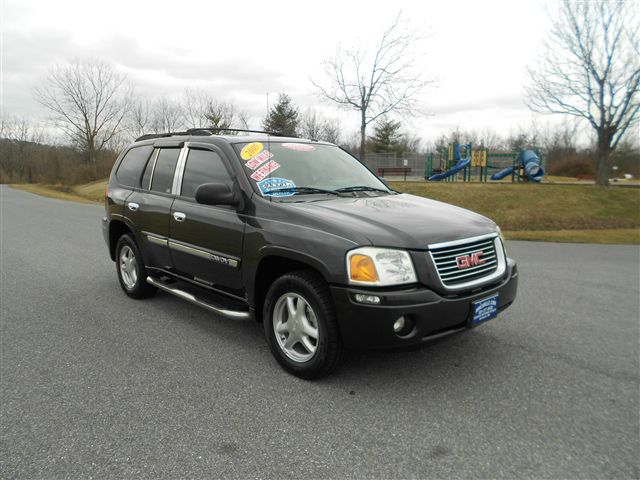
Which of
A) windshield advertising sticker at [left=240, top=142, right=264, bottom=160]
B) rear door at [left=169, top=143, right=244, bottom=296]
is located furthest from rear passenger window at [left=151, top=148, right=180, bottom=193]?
windshield advertising sticker at [left=240, top=142, right=264, bottom=160]

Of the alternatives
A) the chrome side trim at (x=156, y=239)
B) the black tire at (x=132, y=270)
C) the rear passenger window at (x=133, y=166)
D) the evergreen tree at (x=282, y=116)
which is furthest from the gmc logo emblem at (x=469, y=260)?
the evergreen tree at (x=282, y=116)

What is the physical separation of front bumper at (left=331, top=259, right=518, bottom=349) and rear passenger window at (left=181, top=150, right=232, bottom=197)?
1.68 m

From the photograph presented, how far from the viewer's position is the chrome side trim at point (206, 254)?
12.3 feet

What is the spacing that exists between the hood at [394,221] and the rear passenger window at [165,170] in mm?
1779

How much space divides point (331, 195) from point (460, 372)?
1.78 m

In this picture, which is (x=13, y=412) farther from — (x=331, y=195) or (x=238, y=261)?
(x=331, y=195)

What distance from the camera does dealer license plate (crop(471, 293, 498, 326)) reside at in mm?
3125

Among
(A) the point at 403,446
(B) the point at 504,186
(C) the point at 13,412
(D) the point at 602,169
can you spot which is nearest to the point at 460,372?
(A) the point at 403,446

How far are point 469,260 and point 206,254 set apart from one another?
224 centimetres

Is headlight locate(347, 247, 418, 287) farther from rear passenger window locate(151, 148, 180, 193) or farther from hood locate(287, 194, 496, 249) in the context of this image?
rear passenger window locate(151, 148, 180, 193)

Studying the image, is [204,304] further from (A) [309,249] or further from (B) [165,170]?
(B) [165,170]

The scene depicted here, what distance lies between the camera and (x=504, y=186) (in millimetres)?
18859

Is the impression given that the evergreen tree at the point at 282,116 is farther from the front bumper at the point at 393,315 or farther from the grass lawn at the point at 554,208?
the front bumper at the point at 393,315

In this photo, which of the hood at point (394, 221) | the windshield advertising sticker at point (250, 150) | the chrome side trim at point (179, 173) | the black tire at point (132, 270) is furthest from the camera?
the black tire at point (132, 270)
